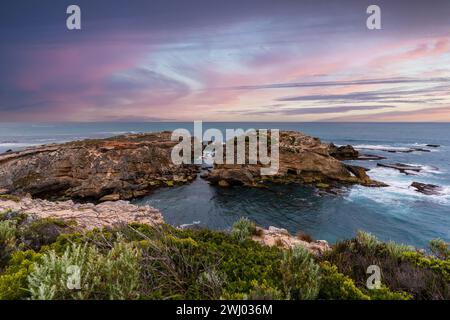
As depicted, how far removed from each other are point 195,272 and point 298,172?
1231 inches

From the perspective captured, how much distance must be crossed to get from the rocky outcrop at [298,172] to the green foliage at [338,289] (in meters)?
26.7

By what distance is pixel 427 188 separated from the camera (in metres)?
28.1

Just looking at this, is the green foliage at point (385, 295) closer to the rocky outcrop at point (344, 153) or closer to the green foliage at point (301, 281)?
the green foliage at point (301, 281)

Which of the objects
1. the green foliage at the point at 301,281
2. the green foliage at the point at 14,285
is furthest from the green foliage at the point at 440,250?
the green foliage at the point at 14,285

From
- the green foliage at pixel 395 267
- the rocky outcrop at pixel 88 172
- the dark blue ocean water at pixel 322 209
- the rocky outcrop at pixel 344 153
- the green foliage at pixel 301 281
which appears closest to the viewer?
the green foliage at pixel 301 281

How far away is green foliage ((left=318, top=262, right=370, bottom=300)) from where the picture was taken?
3799mm

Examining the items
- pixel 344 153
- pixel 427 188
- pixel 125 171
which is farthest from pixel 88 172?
pixel 344 153

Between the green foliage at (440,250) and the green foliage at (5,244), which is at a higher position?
the green foliage at (5,244)

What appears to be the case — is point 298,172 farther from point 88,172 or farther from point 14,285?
point 14,285

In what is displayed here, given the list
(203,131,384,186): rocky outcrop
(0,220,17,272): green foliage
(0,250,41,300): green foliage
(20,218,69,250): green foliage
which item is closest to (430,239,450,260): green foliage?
(0,250,41,300): green foliage

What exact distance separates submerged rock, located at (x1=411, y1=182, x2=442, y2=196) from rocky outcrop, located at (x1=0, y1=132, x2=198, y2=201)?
2823 centimetres

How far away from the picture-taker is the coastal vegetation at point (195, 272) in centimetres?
326

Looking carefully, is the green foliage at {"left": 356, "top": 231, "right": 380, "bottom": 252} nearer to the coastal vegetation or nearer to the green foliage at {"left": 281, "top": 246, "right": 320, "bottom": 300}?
the coastal vegetation
